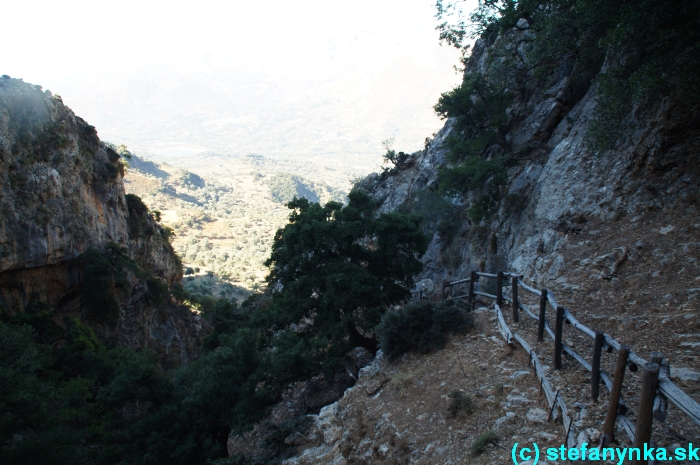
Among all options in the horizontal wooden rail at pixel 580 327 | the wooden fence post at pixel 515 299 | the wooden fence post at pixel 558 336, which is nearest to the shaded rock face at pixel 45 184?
the wooden fence post at pixel 515 299

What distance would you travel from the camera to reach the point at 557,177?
14.2m

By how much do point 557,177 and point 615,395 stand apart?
1106 centimetres

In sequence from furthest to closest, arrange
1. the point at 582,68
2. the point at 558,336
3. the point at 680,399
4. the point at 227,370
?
the point at 582,68
the point at 227,370
the point at 558,336
the point at 680,399

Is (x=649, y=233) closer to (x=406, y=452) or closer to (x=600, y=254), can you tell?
(x=600, y=254)

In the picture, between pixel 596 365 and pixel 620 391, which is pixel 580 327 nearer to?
pixel 596 365

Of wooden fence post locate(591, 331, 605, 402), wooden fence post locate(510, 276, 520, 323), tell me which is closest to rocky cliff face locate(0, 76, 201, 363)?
wooden fence post locate(510, 276, 520, 323)

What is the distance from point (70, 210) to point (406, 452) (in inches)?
934

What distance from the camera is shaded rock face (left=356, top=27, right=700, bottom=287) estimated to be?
1059cm

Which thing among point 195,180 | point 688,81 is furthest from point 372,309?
point 195,180

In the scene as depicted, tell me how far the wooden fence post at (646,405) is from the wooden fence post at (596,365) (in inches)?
48.7

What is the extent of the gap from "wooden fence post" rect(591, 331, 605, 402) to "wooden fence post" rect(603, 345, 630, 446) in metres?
0.64

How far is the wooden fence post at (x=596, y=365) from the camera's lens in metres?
5.23

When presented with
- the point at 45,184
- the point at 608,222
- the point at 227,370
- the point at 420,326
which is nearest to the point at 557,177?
the point at 608,222

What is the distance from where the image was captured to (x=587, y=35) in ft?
49.0
